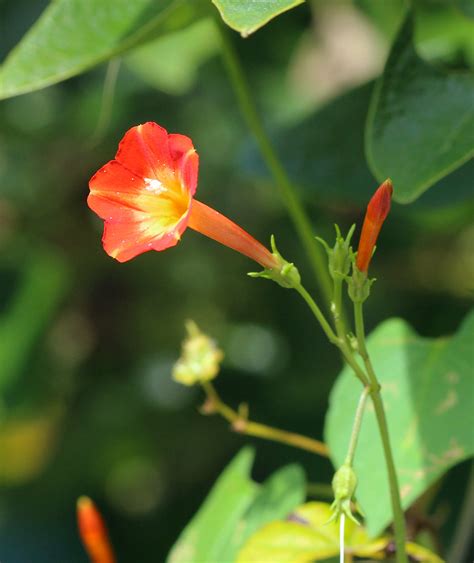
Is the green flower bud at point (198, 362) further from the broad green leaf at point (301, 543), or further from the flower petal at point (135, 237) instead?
the flower petal at point (135, 237)

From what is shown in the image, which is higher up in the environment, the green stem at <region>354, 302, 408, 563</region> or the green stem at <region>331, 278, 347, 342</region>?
the green stem at <region>331, 278, 347, 342</region>

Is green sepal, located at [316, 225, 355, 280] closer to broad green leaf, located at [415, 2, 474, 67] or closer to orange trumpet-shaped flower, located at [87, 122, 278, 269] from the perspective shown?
orange trumpet-shaped flower, located at [87, 122, 278, 269]

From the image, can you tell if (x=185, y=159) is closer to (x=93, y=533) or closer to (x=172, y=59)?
(x=93, y=533)

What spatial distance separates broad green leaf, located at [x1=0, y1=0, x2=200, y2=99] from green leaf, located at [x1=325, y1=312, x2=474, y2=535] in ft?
1.04

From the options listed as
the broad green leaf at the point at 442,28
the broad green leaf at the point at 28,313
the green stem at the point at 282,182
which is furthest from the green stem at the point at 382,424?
the broad green leaf at the point at 28,313

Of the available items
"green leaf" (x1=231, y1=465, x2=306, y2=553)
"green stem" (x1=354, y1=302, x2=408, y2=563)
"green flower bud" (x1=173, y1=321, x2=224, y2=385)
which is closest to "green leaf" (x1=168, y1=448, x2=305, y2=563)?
"green leaf" (x1=231, y1=465, x2=306, y2=553)

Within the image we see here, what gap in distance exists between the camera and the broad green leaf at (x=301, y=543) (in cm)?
74

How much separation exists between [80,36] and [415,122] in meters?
0.29

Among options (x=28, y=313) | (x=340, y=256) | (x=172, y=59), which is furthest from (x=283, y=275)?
(x=28, y=313)

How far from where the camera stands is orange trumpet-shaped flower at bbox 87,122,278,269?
57 centimetres

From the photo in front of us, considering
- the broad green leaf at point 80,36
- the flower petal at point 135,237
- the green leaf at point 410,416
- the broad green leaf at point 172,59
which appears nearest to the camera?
the flower petal at point 135,237

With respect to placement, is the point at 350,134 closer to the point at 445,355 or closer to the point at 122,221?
the point at 445,355

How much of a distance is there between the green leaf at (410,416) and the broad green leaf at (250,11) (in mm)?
307

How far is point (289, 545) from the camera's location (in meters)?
0.75
